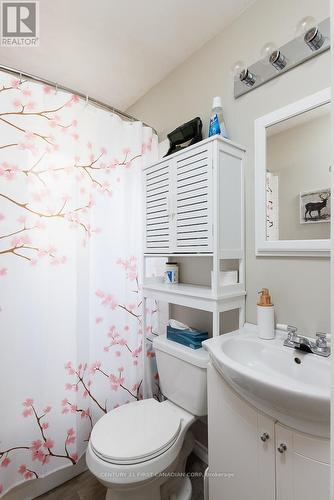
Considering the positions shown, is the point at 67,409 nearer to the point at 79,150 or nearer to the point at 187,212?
the point at 187,212

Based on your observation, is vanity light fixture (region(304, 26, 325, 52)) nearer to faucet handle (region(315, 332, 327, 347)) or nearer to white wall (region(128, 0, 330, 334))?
white wall (region(128, 0, 330, 334))

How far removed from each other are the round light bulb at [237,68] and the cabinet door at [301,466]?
164 cm

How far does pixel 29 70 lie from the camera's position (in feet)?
5.93

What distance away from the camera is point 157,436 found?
1146 millimetres

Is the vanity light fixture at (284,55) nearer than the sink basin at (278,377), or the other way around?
the sink basin at (278,377)

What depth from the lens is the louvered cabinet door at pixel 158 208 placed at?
60.1 inches

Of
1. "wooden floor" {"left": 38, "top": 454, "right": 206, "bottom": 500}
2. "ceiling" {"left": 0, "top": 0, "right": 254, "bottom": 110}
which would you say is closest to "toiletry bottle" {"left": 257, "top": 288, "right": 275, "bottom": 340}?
"wooden floor" {"left": 38, "top": 454, "right": 206, "bottom": 500}

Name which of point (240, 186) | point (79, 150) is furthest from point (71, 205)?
point (240, 186)

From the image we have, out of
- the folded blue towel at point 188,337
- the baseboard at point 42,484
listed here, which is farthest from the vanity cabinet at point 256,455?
the baseboard at point 42,484

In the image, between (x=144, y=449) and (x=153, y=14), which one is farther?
(x=153, y=14)

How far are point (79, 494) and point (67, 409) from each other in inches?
17.0

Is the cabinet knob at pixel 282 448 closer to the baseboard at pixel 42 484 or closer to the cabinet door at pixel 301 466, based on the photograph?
the cabinet door at pixel 301 466

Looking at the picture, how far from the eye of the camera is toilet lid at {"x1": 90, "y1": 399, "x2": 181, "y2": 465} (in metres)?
1.06

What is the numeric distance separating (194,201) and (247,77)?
681 mm
